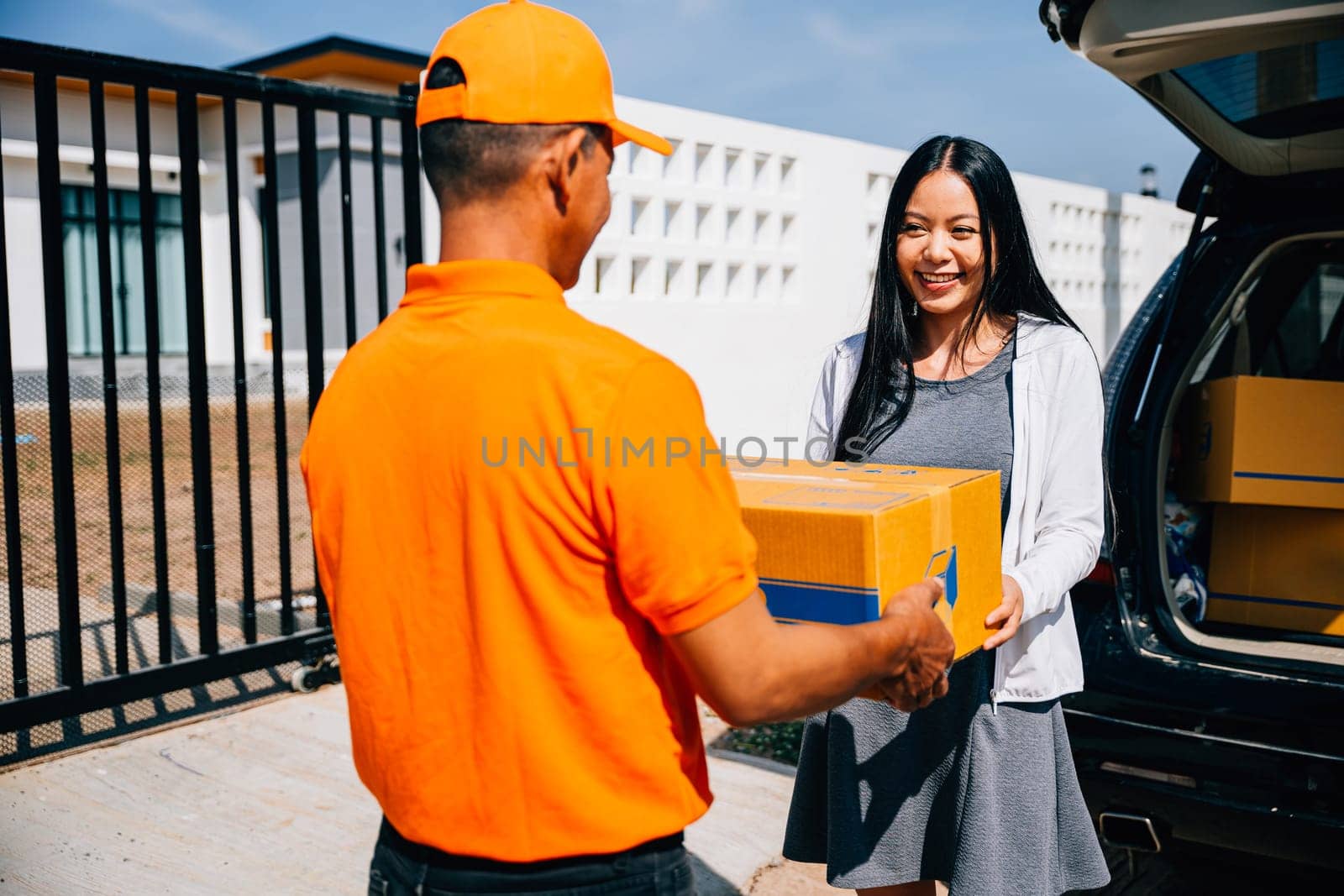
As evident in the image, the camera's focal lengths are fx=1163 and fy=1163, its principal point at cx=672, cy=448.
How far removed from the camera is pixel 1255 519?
3186 mm

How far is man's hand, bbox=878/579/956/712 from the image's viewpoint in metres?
1.53

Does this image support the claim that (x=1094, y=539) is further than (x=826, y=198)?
No

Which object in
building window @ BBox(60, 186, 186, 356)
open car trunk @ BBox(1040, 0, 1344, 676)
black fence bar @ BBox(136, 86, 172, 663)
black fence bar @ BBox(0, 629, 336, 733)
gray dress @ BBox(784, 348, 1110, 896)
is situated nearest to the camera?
gray dress @ BBox(784, 348, 1110, 896)

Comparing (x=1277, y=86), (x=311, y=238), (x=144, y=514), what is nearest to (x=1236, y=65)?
(x=1277, y=86)

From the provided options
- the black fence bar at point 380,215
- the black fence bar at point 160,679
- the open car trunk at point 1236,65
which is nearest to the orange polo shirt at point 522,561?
the open car trunk at point 1236,65

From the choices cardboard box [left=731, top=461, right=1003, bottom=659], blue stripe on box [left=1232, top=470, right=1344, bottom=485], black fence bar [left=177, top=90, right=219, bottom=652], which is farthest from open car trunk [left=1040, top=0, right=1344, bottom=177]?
black fence bar [left=177, top=90, right=219, bottom=652]

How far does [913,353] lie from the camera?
2381 millimetres

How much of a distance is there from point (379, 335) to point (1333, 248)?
296cm

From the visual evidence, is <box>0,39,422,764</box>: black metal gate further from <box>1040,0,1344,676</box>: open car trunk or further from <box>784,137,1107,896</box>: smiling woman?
<box>1040,0,1344,676</box>: open car trunk

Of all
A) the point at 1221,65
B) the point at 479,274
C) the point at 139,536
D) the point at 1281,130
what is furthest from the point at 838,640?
the point at 139,536

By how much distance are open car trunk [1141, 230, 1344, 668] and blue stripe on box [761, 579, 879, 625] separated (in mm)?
1490

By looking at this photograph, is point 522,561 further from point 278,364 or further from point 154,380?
point 278,364

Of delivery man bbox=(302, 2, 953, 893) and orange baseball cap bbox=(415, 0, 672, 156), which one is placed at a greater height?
orange baseball cap bbox=(415, 0, 672, 156)

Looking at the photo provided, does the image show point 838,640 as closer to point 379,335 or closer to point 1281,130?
point 379,335
